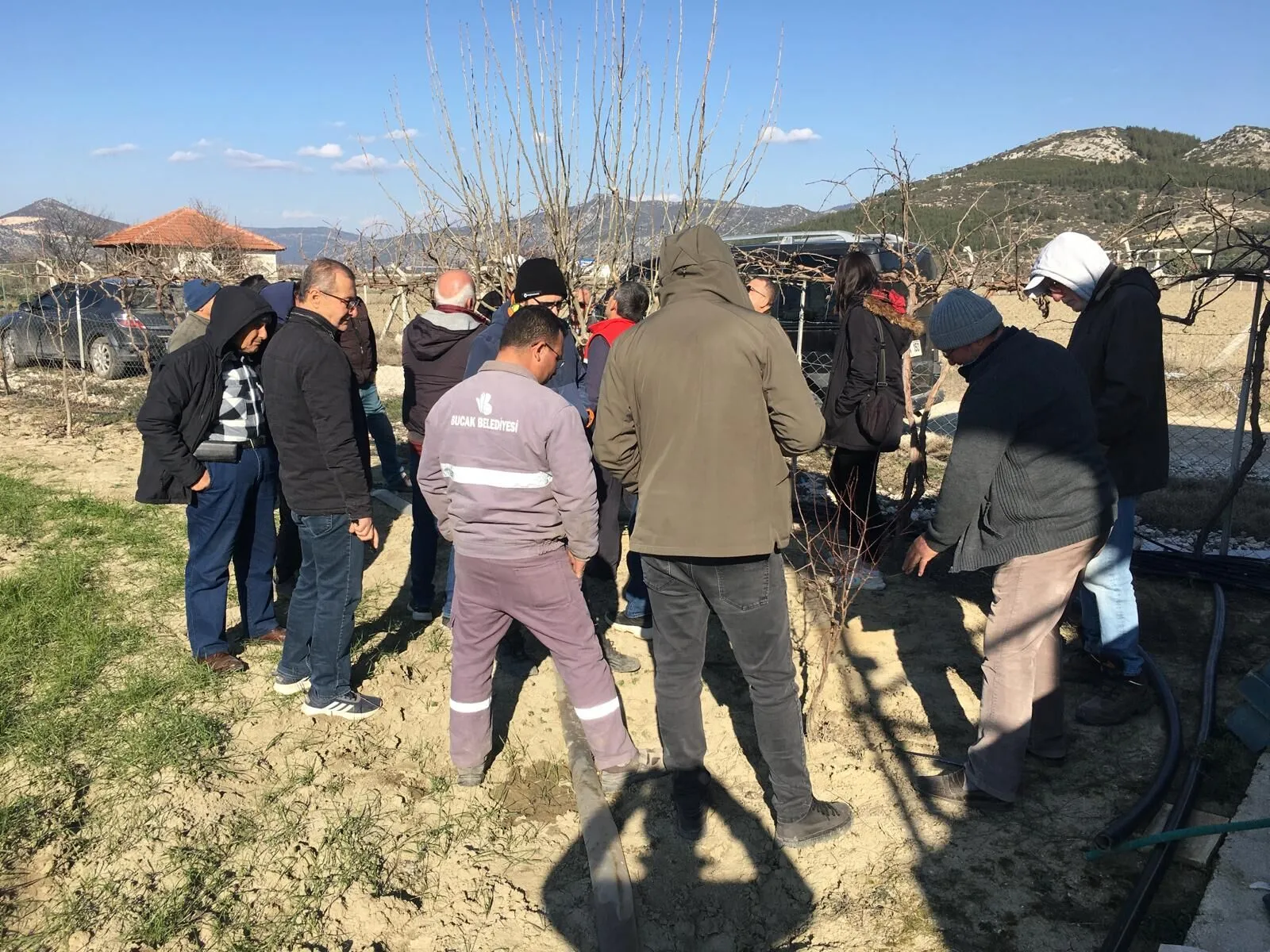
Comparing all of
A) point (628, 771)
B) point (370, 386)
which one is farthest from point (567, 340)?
point (370, 386)

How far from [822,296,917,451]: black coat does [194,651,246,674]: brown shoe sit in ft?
10.4

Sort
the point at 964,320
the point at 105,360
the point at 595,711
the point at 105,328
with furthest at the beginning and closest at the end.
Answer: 1. the point at 105,360
2. the point at 105,328
3. the point at 595,711
4. the point at 964,320

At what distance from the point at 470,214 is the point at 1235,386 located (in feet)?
34.7

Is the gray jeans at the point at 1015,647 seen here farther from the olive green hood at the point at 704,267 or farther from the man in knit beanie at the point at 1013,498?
the olive green hood at the point at 704,267

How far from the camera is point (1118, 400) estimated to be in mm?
3342

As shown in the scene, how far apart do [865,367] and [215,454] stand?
3.26 metres

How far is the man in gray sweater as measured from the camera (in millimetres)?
2818

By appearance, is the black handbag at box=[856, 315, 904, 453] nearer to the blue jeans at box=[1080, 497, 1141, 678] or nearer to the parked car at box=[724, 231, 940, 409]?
the blue jeans at box=[1080, 497, 1141, 678]

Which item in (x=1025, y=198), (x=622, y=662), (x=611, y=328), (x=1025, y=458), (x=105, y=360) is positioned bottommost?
(x=622, y=662)

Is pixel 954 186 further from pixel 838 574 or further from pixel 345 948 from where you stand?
pixel 345 948


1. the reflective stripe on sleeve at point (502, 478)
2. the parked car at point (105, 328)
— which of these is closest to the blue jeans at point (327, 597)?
the reflective stripe on sleeve at point (502, 478)

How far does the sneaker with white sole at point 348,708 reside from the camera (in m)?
3.64

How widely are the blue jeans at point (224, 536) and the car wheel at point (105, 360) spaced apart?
1001cm

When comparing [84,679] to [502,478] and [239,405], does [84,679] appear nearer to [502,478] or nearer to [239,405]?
[239,405]
